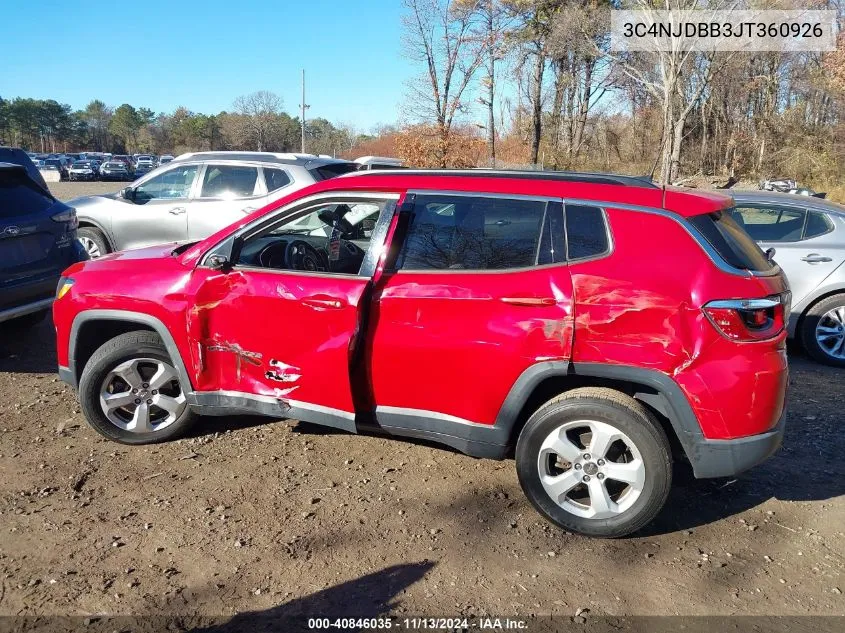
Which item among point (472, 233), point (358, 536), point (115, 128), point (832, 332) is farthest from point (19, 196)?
point (115, 128)

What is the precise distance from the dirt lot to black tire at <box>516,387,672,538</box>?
0.13 meters

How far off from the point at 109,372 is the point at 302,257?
4.75 feet

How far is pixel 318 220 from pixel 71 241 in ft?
10.8

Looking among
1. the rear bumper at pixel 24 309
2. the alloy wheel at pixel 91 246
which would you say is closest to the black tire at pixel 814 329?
the rear bumper at pixel 24 309

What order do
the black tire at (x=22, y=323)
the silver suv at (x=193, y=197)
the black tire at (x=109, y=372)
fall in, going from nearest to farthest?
1. the black tire at (x=109, y=372)
2. the black tire at (x=22, y=323)
3. the silver suv at (x=193, y=197)

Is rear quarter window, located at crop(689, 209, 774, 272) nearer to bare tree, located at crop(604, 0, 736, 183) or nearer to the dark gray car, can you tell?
the dark gray car

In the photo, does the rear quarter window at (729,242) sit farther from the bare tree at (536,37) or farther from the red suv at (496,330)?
the bare tree at (536,37)

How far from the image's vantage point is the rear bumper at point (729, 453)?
10.5 ft

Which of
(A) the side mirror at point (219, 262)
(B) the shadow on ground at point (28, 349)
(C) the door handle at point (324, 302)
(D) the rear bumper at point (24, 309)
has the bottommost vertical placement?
(B) the shadow on ground at point (28, 349)

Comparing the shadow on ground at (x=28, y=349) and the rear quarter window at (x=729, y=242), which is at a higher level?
the rear quarter window at (x=729, y=242)

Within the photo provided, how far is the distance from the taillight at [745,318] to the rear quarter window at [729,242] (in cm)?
21

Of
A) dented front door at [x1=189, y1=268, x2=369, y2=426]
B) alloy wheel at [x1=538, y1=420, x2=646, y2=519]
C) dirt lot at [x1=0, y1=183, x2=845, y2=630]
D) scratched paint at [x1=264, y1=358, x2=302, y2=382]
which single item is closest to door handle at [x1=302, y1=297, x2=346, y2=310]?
dented front door at [x1=189, y1=268, x2=369, y2=426]

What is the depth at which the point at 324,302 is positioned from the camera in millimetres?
3713

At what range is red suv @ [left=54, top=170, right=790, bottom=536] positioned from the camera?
3.20 m
